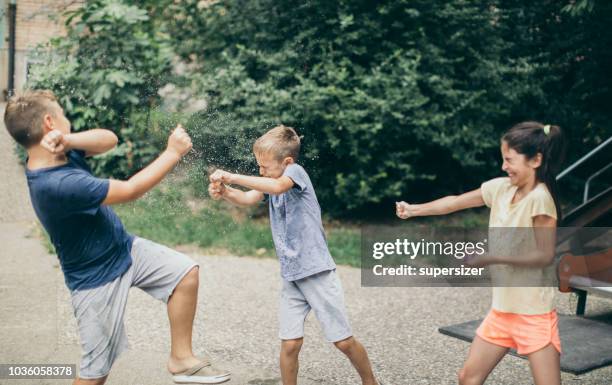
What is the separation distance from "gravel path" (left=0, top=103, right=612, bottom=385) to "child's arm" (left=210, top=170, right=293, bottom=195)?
1.39 m

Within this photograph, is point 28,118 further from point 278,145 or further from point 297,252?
point 297,252

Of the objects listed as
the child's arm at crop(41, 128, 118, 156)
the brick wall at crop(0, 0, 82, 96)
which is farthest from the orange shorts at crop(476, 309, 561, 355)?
the brick wall at crop(0, 0, 82, 96)

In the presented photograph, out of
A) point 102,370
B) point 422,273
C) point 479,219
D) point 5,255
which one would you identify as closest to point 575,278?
point 422,273

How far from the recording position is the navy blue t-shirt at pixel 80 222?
3.09 metres

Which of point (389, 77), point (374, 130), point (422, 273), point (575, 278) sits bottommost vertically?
point (422, 273)

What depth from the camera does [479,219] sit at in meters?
9.85

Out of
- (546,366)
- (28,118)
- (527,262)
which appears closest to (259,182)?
(28,118)

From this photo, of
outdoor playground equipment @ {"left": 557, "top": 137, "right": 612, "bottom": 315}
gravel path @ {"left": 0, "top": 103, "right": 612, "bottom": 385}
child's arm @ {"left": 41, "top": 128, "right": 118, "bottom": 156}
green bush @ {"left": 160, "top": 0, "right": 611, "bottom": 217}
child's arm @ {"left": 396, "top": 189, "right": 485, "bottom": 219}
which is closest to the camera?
child's arm @ {"left": 41, "top": 128, "right": 118, "bottom": 156}

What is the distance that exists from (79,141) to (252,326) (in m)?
2.69

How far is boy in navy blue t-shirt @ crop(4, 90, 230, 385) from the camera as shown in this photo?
10.2ft

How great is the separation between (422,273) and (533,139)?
4.46m

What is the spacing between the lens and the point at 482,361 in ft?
10.6

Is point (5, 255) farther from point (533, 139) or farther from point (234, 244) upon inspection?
point (533, 139)

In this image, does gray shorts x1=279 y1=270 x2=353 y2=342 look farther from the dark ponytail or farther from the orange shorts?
the dark ponytail
